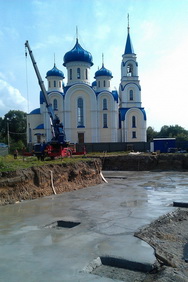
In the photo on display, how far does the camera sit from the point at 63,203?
1109 centimetres

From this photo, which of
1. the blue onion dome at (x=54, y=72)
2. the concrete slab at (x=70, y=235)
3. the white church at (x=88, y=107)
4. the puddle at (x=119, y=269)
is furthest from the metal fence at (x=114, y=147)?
the puddle at (x=119, y=269)

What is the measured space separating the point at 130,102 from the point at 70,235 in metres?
39.7

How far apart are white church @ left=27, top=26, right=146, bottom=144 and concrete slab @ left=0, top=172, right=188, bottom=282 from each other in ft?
97.7

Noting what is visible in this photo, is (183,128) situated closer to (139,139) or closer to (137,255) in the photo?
(139,139)

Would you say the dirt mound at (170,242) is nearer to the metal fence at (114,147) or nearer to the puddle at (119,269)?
the puddle at (119,269)

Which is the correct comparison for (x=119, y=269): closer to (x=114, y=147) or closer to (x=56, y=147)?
(x=56, y=147)

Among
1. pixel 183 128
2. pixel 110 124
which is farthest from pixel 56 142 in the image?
pixel 183 128

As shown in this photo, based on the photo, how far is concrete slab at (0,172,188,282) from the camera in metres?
4.93

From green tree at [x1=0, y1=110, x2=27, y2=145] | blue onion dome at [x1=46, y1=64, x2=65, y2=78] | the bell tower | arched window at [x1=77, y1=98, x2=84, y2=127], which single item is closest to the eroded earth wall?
arched window at [x1=77, y1=98, x2=84, y2=127]

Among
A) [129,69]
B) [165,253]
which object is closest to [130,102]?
[129,69]

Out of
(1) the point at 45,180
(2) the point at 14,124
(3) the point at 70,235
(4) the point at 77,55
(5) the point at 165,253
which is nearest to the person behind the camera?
(5) the point at 165,253

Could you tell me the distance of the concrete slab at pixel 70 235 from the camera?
4.93 metres

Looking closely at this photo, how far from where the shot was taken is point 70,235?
677 centimetres

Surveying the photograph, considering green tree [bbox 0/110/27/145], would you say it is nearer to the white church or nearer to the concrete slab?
the white church
